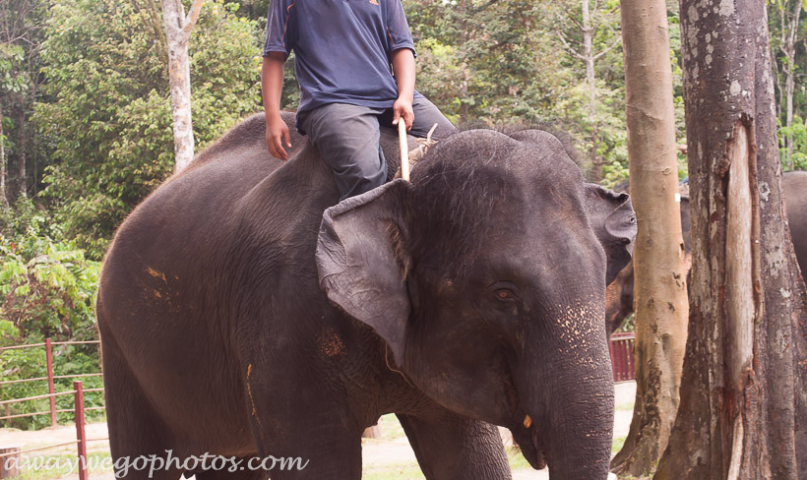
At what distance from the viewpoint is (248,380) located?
2830mm

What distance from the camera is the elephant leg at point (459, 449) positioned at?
3158 mm

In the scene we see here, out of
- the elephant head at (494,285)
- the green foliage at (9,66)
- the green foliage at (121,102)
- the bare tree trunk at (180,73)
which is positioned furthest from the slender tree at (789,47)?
the elephant head at (494,285)

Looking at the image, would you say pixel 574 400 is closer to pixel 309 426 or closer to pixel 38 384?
pixel 309 426

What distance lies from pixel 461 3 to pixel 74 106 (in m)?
8.52

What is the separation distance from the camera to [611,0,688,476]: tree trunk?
554 cm

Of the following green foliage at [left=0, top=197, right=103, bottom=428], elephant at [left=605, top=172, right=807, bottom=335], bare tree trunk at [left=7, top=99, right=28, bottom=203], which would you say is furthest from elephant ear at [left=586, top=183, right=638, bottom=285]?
bare tree trunk at [left=7, top=99, right=28, bottom=203]

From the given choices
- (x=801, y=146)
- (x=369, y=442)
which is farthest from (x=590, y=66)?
(x=369, y=442)

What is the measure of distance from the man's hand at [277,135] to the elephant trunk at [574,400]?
1.28 meters

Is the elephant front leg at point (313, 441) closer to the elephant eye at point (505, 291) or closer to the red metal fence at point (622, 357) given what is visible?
the elephant eye at point (505, 291)

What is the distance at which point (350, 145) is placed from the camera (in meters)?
2.77

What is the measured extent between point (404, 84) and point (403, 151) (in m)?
0.42

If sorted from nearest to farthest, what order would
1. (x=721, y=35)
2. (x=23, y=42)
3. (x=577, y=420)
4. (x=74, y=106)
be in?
(x=577, y=420) → (x=721, y=35) → (x=74, y=106) → (x=23, y=42)

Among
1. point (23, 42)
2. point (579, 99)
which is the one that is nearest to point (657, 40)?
point (579, 99)

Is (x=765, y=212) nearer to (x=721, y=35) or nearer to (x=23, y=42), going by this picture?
(x=721, y=35)
